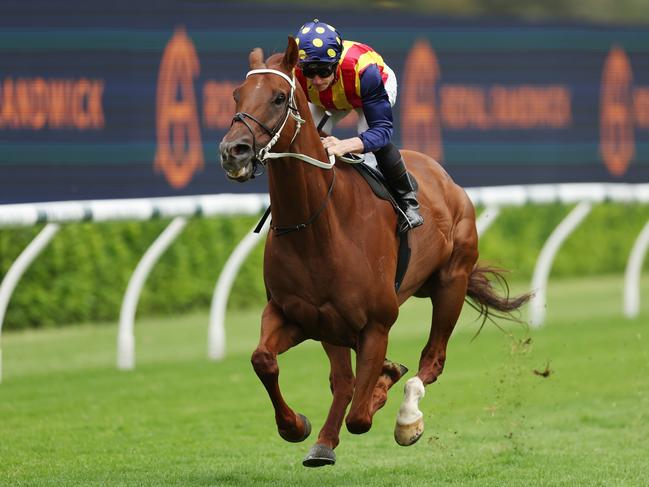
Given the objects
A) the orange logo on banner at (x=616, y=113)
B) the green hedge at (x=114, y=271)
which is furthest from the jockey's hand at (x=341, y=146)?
the orange logo on banner at (x=616, y=113)

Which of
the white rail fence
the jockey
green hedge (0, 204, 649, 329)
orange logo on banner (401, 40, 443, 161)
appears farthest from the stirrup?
green hedge (0, 204, 649, 329)

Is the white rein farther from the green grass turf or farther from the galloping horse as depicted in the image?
the green grass turf

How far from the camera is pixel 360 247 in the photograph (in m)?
5.04

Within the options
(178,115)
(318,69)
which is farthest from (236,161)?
(178,115)

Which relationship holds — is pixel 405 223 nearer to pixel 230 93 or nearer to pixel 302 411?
pixel 302 411

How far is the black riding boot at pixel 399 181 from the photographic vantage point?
17.6 ft

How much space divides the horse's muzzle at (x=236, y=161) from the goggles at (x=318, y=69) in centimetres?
72

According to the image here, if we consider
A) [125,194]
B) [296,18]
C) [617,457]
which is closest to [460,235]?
[617,457]

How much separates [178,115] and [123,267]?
242cm

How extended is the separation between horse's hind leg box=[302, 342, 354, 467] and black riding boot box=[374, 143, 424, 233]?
54cm

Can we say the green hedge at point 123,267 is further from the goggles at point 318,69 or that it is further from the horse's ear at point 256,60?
the horse's ear at point 256,60

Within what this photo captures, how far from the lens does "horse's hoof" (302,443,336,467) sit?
193 inches

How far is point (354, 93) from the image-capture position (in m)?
5.18

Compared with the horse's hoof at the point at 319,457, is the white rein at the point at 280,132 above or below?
above
